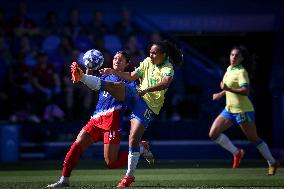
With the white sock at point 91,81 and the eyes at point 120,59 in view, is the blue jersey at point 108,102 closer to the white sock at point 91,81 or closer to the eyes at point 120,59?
the eyes at point 120,59

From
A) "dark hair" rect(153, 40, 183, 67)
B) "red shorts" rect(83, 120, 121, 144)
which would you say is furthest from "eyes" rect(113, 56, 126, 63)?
"red shorts" rect(83, 120, 121, 144)

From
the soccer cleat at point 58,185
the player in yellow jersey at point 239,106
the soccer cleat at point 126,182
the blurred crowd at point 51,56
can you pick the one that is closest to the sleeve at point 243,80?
the player in yellow jersey at point 239,106

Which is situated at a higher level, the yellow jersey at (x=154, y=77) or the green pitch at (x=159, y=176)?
the yellow jersey at (x=154, y=77)

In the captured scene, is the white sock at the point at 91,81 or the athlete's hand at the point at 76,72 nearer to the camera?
the athlete's hand at the point at 76,72

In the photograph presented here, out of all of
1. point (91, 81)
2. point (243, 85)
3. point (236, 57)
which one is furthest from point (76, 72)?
point (236, 57)

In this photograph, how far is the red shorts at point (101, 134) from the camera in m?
11.3

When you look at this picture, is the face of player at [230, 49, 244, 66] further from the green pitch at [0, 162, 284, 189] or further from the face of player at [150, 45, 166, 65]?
the face of player at [150, 45, 166, 65]

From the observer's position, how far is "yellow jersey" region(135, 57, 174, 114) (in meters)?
11.4

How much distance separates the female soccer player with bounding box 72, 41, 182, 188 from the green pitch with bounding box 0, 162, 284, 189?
59 cm

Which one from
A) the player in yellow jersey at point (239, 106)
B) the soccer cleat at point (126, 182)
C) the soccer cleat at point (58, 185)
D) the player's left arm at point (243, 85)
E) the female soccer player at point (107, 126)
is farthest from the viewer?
the player in yellow jersey at point (239, 106)

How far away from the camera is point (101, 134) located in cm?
1148

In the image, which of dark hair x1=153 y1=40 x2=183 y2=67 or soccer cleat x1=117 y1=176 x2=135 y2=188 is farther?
dark hair x1=153 y1=40 x2=183 y2=67

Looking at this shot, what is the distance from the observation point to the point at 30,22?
19.6m

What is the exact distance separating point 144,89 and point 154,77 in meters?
0.36
